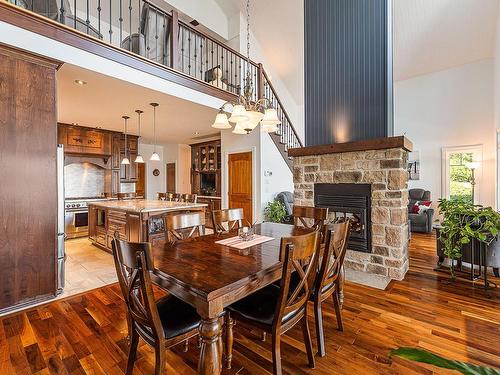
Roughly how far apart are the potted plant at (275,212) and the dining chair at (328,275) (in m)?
3.24

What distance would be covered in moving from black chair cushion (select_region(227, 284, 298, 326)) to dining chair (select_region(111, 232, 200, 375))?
0.93ft

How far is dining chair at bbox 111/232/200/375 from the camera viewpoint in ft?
4.16

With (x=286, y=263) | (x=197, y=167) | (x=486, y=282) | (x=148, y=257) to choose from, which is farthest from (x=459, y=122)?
(x=148, y=257)

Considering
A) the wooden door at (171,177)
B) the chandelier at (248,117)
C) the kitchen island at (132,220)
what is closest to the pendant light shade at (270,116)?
the chandelier at (248,117)

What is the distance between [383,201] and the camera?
3.20 meters

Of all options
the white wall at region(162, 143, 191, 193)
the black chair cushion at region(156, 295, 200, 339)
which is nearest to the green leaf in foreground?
the black chair cushion at region(156, 295, 200, 339)

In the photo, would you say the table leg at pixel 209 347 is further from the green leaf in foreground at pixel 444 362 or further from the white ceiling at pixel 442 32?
the white ceiling at pixel 442 32

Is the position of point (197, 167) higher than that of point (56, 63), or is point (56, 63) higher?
point (56, 63)

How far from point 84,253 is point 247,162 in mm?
3568

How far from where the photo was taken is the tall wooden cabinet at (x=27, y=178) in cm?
246

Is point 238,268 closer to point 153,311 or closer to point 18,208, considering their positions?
point 153,311

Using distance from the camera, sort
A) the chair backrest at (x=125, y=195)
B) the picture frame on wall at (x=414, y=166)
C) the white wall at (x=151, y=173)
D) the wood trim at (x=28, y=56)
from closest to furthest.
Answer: the wood trim at (x=28, y=56) → the chair backrest at (x=125, y=195) → the picture frame on wall at (x=414, y=166) → the white wall at (x=151, y=173)

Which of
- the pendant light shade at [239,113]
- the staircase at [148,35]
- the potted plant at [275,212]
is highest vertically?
the staircase at [148,35]

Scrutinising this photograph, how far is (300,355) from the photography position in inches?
71.7
